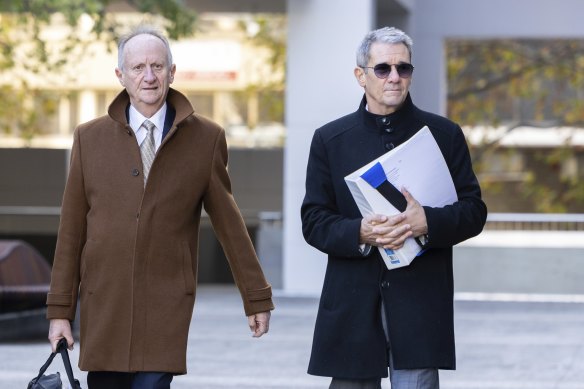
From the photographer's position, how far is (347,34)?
16641mm

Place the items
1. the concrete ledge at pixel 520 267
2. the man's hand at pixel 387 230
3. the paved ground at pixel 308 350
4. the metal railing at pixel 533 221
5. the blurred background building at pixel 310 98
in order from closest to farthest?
the man's hand at pixel 387 230 < the paved ground at pixel 308 350 < the blurred background building at pixel 310 98 < the concrete ledge at pixel 520 267 < the metal railing at pixel 533 221

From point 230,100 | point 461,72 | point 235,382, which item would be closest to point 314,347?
point 235,382

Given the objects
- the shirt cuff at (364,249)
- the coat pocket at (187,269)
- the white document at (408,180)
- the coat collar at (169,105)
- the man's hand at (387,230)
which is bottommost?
the coat pocket at (187,269)

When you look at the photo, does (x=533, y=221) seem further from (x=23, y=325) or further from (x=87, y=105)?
(x=87, y=105)

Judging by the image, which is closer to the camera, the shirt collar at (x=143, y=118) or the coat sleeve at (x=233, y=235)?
the shirt collar at (x=143, y=118)

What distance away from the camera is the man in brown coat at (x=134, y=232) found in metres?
5.29

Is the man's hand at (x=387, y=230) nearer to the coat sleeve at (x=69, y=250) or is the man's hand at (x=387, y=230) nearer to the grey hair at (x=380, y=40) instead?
the grey hair at (x=380, y=40)

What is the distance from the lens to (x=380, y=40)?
530 cm

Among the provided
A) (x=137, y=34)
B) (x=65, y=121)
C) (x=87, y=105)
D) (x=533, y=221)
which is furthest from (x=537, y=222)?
(x=65, y=121)

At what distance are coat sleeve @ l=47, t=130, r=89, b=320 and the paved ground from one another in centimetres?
424

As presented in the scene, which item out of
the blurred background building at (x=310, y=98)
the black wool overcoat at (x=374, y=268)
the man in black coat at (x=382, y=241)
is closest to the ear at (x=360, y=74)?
the man in black coat at (x=382, y=241)

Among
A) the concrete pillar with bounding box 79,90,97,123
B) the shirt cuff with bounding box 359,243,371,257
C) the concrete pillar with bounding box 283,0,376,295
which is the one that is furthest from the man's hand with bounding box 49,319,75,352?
the concrete pillar with bounding box 79,90,97,123

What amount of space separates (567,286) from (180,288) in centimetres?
1348

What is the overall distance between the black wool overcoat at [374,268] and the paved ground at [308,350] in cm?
430
